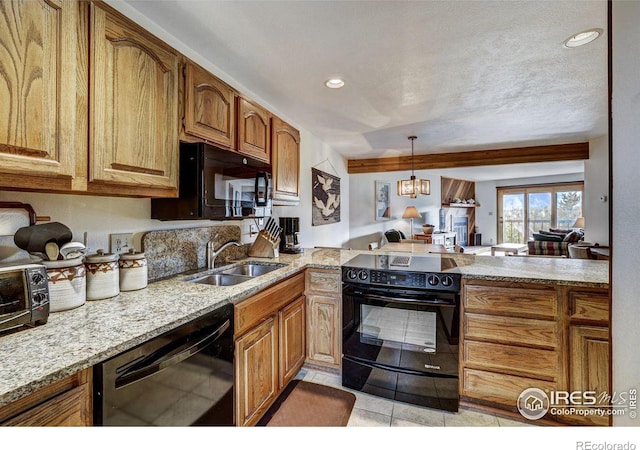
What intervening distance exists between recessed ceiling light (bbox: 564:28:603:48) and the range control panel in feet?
5.20

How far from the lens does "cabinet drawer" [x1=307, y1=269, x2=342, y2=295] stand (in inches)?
84.3

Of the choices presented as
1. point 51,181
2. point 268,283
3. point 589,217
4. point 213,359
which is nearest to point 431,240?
point 589,217

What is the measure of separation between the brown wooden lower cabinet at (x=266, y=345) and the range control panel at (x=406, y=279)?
1.50 ft

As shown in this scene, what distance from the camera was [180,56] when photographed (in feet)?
4.99

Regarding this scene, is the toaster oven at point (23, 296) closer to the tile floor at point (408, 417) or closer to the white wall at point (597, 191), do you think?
the tile floor at point (408, 417)

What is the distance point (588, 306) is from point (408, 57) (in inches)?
73.2

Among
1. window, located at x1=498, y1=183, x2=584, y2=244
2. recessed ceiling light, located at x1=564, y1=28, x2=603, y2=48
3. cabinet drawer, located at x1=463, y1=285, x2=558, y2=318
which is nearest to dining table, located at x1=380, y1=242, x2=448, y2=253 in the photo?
cabinet drawer, located at x1=463, y1=285, x2=558, y2=318

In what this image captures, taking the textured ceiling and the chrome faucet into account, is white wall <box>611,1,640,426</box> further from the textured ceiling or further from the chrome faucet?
the chrome faucet

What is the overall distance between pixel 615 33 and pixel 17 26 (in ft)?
5.81

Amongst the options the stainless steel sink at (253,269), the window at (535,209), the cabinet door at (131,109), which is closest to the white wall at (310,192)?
the stainless steel sink at (253,269)

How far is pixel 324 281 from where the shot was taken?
2176 millimetres

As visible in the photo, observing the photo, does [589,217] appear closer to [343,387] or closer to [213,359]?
[343,387]

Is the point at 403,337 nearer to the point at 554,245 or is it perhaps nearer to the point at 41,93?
→ the point at 41,93

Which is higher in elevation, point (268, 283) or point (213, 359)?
point (268, 283)
